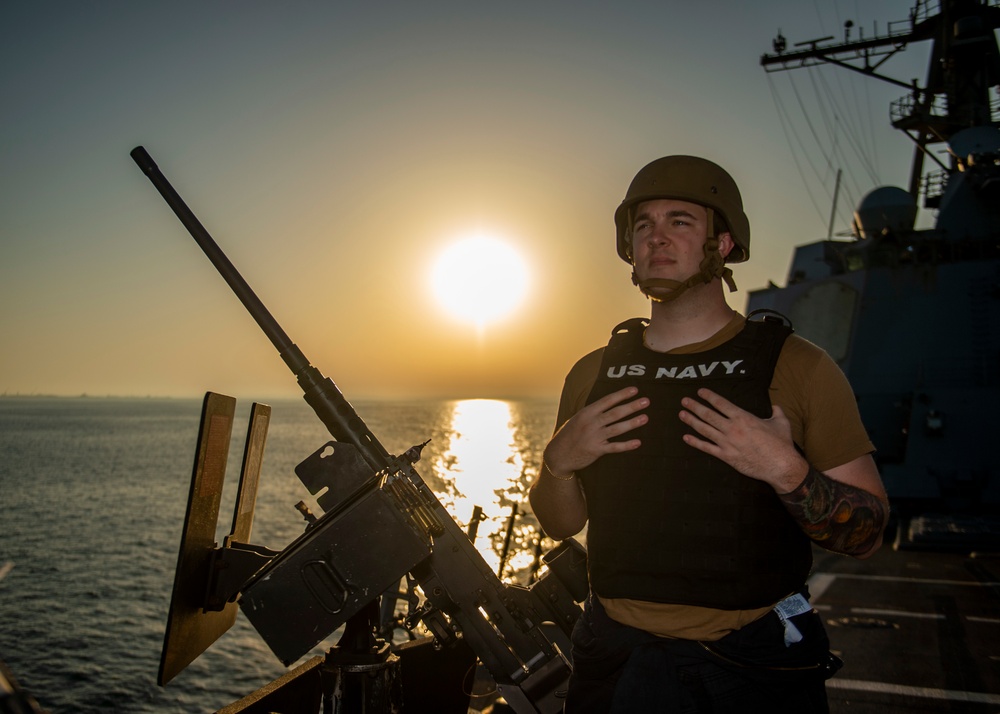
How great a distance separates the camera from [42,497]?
162 ft

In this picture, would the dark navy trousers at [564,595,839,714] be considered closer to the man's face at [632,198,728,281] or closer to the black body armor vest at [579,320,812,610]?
the black body armor vest at [579,320,812,610]

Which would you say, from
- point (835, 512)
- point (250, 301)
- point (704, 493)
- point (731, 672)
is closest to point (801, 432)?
point (835, 512)

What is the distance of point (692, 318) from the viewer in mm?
2746

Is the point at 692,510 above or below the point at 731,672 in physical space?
above

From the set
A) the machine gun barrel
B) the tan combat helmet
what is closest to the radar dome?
the tan combat helmet

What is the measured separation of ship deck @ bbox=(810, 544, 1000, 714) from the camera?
6453 mm

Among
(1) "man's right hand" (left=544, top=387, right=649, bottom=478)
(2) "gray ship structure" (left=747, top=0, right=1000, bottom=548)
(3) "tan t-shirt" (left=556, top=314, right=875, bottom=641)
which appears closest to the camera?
(3) "tan t-shirt" (left=556, top=314, right=875, bottom=641)

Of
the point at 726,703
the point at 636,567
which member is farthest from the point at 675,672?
the point at 636,567

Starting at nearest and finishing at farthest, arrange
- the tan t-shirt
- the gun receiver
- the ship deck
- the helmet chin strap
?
the tan t-shirt, the helmet chin strap, the gun receiver, the ship deck

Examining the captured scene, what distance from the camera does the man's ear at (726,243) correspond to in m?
2.93

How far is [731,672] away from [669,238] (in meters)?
1.54

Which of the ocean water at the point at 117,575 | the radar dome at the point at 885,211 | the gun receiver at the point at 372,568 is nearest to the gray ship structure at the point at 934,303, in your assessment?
the radar dome at the point at 885,211

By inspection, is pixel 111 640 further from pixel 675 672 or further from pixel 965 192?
pixel 965 192

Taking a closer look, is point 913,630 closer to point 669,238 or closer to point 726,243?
point 726,243
